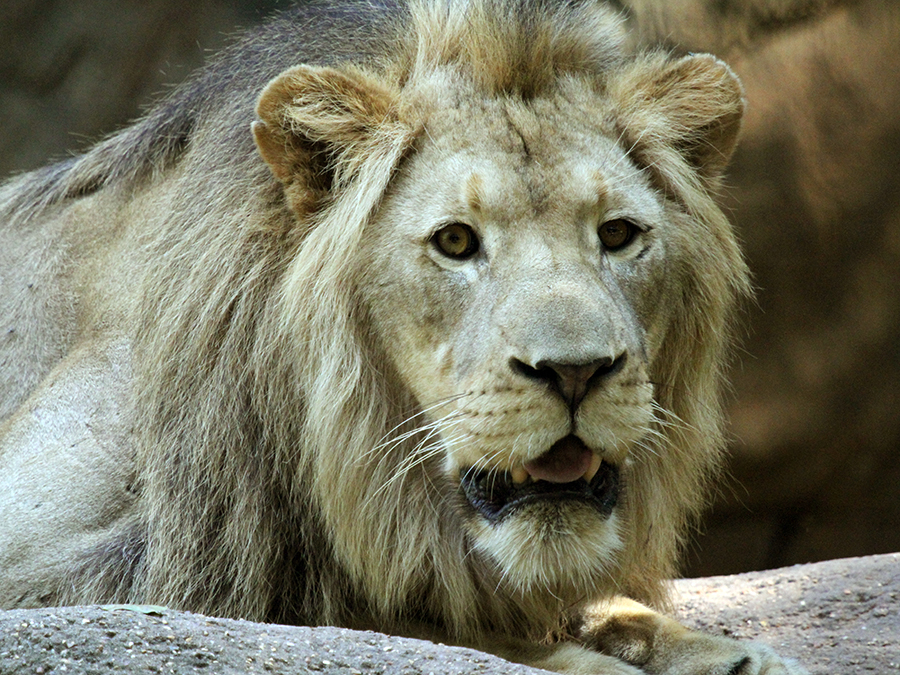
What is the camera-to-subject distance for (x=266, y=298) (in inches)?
130

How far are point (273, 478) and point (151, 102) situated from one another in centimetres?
411

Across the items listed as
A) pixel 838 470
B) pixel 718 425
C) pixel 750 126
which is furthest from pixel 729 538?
pixel 718 425

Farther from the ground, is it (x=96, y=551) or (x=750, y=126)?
(x=750, y=126)

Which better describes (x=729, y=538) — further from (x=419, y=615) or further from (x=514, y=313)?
(x=514, y=313)

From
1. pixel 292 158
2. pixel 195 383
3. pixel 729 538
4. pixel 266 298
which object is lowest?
pixel 729 538

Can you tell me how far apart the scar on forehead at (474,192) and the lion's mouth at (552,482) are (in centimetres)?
65

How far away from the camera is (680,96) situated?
3.44 metres

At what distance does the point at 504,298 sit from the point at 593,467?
465mm

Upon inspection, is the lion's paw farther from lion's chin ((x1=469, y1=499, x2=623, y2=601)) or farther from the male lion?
lion's chin ((x1=469, y1=499, x2=623, y2=601))

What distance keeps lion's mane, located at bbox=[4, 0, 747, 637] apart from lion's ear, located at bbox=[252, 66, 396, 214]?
21 mm

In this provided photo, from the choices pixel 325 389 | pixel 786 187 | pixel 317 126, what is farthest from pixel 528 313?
pixel 786 187

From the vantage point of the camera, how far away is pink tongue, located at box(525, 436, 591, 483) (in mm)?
2828

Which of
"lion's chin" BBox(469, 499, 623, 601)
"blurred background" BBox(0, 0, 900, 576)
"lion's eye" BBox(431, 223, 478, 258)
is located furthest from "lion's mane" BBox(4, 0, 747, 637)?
"blurred background" BBox(0, 0, 900, 576)

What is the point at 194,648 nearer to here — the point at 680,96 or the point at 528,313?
the point at 528,313
